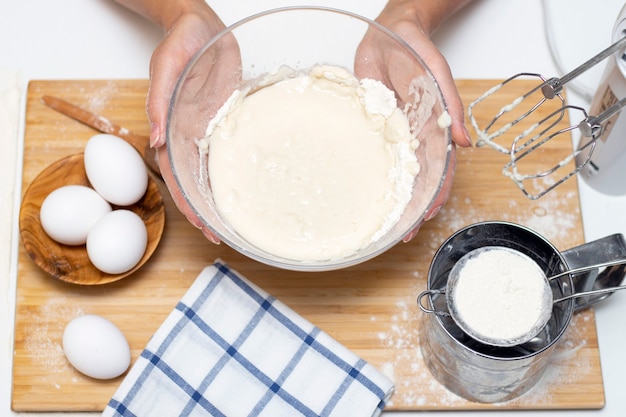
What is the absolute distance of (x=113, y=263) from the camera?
128cm

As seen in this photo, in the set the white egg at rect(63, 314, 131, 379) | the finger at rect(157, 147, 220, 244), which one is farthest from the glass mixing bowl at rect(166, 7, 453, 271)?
the white egg at rect(63, 314, 131, 379)

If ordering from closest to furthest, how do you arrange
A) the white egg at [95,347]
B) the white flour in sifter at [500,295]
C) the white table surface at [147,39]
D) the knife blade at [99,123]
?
the white flour in sifter at [500,295] → the white egg at [95,347] → the knife blade at [99,123] → the white table surface at [147,39]

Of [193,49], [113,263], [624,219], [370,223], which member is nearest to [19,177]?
[113,263]

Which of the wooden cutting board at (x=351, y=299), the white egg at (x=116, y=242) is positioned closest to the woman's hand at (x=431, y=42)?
the wooden cutting board at (x=351, y=299)

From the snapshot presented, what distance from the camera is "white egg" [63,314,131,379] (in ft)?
4.15

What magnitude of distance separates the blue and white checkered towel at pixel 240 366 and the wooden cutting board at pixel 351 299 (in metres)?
0.04

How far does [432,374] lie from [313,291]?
0.78 feet

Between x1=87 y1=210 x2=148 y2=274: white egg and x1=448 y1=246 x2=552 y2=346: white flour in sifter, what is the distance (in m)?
0.50

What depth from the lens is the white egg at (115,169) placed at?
1301 millimetres

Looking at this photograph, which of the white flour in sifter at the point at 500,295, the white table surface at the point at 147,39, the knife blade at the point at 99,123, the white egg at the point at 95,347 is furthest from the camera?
the white table surface at the point at 147,39

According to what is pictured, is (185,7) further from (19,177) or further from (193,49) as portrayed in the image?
(19,177)

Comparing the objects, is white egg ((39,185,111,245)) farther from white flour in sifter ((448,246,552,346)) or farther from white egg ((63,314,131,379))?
white flour in sifter ((448,246,552,346))

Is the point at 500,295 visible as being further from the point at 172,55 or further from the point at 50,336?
the point at 50,336

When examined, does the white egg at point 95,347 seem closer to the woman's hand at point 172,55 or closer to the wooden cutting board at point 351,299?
the wooden cutting board at point 351,299
